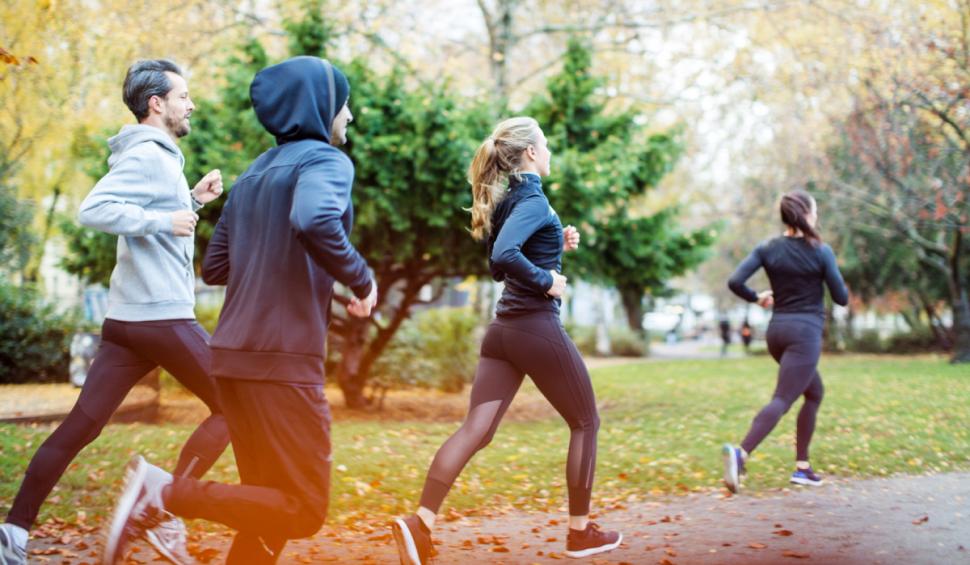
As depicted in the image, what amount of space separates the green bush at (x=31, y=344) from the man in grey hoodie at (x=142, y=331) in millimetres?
11850

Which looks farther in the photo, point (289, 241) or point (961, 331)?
point (961, 331)

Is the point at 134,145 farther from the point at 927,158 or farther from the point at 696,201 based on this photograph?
the point at 696,201

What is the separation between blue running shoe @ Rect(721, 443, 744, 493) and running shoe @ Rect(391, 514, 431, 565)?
9.38ft

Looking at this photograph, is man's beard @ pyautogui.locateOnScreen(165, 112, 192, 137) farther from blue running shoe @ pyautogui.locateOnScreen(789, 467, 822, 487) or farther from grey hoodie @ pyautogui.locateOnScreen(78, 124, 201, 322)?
blue running shoe @ pyautogui.locateOnScreen(789, 467, 822, 487)

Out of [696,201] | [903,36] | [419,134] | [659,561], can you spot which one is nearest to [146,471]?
[659,561]

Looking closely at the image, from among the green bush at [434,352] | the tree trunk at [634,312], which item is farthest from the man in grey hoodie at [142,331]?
the tree trunk at [634,312]

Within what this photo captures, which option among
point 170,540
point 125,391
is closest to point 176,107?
point 125,391

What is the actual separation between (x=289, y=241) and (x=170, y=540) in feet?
3.84

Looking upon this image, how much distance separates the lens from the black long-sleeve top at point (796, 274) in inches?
253

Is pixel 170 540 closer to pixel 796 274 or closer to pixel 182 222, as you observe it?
pixel 182 222

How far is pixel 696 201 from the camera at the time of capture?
35.9 m

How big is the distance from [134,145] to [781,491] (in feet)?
15.9

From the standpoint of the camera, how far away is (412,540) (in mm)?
3959

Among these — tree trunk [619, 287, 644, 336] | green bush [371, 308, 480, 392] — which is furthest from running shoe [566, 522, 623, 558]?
tree trunk [619, 287, 644, 336]
